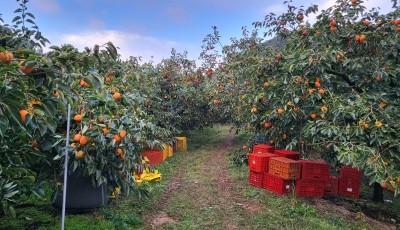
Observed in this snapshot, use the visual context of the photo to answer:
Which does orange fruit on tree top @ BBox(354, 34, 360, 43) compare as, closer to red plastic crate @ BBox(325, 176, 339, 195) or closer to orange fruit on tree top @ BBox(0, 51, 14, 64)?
red plastic crate @ BBox(325, 176, 339, 195)

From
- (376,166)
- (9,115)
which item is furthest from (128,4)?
(376,166)

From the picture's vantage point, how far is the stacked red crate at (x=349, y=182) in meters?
5.73

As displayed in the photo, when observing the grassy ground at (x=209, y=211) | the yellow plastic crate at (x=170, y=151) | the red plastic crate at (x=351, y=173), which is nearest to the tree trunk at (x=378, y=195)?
the grassy ground at (x=209, y=211)

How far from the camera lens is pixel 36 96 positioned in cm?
197

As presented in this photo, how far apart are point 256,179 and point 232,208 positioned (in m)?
1.25

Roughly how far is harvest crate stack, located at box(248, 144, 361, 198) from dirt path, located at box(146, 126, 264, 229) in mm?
582

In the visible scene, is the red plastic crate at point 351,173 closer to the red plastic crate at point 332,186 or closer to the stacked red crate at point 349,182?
the stacked red crate at point 349,182

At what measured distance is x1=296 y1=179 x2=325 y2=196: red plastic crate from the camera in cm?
531

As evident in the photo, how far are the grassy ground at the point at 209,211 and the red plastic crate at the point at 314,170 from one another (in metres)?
0.38

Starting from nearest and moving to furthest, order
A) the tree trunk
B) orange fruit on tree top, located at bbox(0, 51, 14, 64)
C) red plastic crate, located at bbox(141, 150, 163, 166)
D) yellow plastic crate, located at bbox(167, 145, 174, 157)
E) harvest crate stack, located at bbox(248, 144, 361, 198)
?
orange fruit on tree top, located at bbox(0, 51, 14, 64) < harvest crate stack, located at bbox(248, 144, 361, 198) < the tree trunk < red plastic crate, located at bbox(141, 150, 163, 166) < yellow plastic crate, located at bbox(167, 145, 174, 157)

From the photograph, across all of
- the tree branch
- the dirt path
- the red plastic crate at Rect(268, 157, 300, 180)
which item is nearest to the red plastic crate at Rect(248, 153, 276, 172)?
the red plastic crate at Rect(268, 157, 300, 180)

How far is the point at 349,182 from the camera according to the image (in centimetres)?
579

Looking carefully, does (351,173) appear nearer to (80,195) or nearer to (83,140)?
(80,195)

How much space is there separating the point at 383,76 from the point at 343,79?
770 mm
